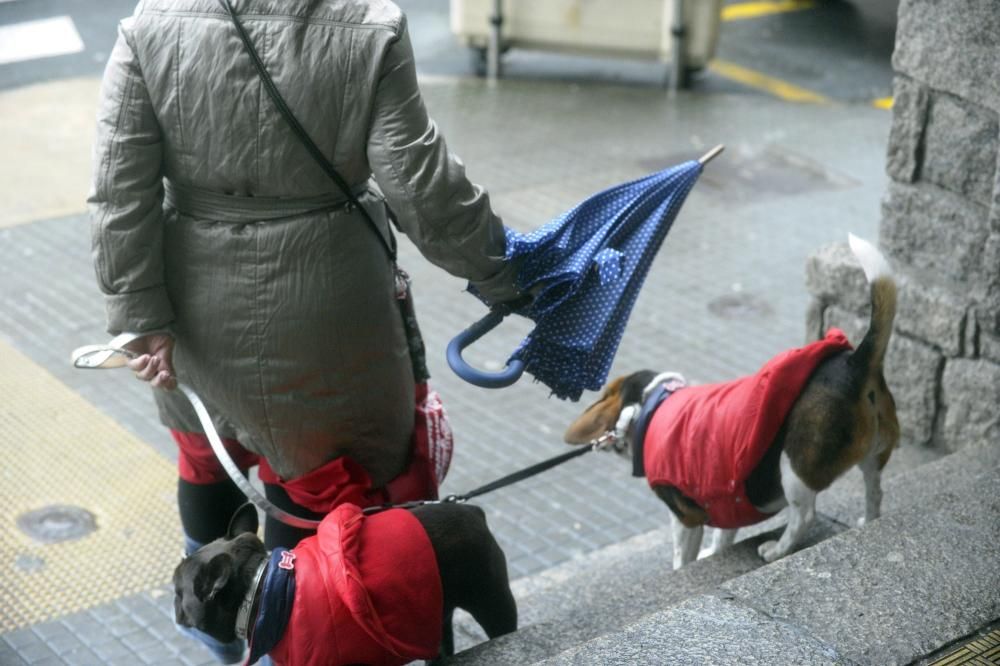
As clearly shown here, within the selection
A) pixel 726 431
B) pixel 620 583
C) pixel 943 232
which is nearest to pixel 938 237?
pixel 943 232

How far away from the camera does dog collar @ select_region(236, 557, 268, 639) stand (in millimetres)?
3248

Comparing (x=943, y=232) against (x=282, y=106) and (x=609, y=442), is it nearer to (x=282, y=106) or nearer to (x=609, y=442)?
(x=609, y=442)

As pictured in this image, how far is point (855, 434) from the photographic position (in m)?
3.90

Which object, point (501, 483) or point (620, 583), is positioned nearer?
point (501, 483)

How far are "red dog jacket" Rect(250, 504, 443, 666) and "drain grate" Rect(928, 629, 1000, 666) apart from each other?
1249mm

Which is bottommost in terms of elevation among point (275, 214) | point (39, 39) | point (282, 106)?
point (39, 39)

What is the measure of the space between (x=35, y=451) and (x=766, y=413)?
340cm

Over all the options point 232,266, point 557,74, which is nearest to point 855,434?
point 232,266

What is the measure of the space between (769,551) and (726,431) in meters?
0.58

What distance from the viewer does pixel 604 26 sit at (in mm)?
10703

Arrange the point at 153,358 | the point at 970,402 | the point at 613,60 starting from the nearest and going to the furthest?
the point at 153,358, the point at 970,402, the point at 613,60

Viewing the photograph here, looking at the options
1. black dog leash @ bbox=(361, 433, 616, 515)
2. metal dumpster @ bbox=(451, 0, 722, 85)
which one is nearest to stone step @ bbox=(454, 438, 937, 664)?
black dog leash @ bbox=(361, 433, 616, 515)

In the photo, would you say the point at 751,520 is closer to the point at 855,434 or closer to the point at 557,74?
the point at 855,434

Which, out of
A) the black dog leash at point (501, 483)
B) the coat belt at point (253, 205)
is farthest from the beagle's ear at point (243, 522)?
the coat belt at point (253, 205)
